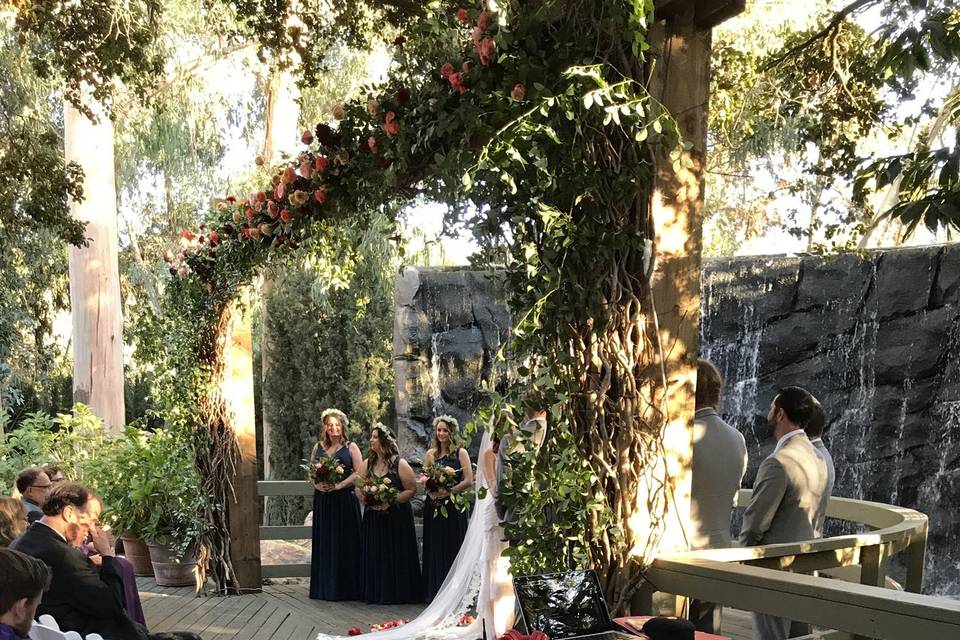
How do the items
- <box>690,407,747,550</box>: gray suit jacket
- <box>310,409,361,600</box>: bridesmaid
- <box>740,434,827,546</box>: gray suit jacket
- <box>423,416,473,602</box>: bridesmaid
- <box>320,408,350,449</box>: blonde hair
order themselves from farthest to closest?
<box>320,408,350,449</box>: blonde hair < <box>310,409,361,600</box>: bridesmaid < <box>423,416,473,602</box>: bridesmaid < <box>690,407,747,550</box>: gray suit jacket < <box>740,434,827,546</box>: gray suit jacket

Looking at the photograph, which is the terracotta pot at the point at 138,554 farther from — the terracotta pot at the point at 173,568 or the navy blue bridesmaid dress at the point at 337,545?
the navy blue bridesmaid dress at the point at 337,545

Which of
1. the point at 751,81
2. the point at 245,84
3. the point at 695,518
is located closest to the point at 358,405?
the point at 245,84

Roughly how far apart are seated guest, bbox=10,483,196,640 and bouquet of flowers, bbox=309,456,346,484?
12.5 feet

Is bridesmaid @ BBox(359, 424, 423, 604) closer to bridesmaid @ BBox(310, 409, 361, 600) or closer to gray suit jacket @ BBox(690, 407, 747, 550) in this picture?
bridesmaid @ BBox(310, 409, 361, 600)

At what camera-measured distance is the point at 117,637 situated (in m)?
4.79

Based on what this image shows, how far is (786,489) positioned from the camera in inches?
167

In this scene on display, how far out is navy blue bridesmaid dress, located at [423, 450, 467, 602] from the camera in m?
8.48

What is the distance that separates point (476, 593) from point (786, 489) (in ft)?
11.0

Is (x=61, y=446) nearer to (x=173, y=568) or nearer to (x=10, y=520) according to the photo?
(x=173, y=568)

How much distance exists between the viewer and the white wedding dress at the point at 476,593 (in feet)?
20.3

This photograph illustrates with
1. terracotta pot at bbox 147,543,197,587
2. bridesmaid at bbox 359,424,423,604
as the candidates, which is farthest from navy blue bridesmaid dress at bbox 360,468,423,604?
terracotta pot at bbox 147,543,197,587

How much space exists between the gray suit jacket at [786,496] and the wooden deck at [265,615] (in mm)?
2450

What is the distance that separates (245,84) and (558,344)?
51.8 feet

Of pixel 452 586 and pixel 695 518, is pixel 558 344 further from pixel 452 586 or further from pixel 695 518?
pixel 452 586
